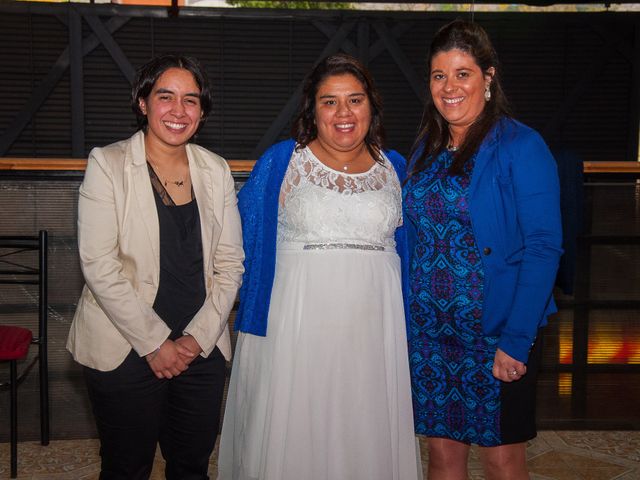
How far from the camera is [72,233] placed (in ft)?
10.5

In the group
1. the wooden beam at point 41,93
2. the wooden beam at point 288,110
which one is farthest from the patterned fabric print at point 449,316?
the wooden beam at point 41,93

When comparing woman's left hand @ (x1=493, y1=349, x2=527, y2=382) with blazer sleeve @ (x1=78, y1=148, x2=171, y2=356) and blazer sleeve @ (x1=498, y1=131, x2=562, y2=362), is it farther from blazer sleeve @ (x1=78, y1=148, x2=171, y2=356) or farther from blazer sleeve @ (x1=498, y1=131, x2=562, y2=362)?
blazer sleeve @ (x1=78, y1=148, x2=171, y2=356)

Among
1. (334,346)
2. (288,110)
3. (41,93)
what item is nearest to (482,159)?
(334,346)

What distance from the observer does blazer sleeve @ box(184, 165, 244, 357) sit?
1.94 metres

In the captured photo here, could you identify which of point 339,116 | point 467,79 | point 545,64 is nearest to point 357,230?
point 339,116

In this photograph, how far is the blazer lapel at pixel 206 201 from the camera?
1.96m

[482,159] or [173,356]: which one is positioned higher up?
[482,159]

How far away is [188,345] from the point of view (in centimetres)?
192

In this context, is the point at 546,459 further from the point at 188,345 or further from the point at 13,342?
the point at 13,342

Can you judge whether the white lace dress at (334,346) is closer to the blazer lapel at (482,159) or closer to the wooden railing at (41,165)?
the blazer lapel at (482,159)

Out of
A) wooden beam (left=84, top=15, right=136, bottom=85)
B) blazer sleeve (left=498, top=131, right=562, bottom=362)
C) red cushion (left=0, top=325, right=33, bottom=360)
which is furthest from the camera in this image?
wooden beam (left=84, top=15, right=136, bottom=85)

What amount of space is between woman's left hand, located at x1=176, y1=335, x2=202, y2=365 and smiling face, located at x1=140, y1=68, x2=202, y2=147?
1.79ft

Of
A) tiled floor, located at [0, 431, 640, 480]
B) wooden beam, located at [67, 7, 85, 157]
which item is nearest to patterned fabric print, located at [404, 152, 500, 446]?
tiled floor, located at [0, 431, 640, 480]

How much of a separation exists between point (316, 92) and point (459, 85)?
484mm
